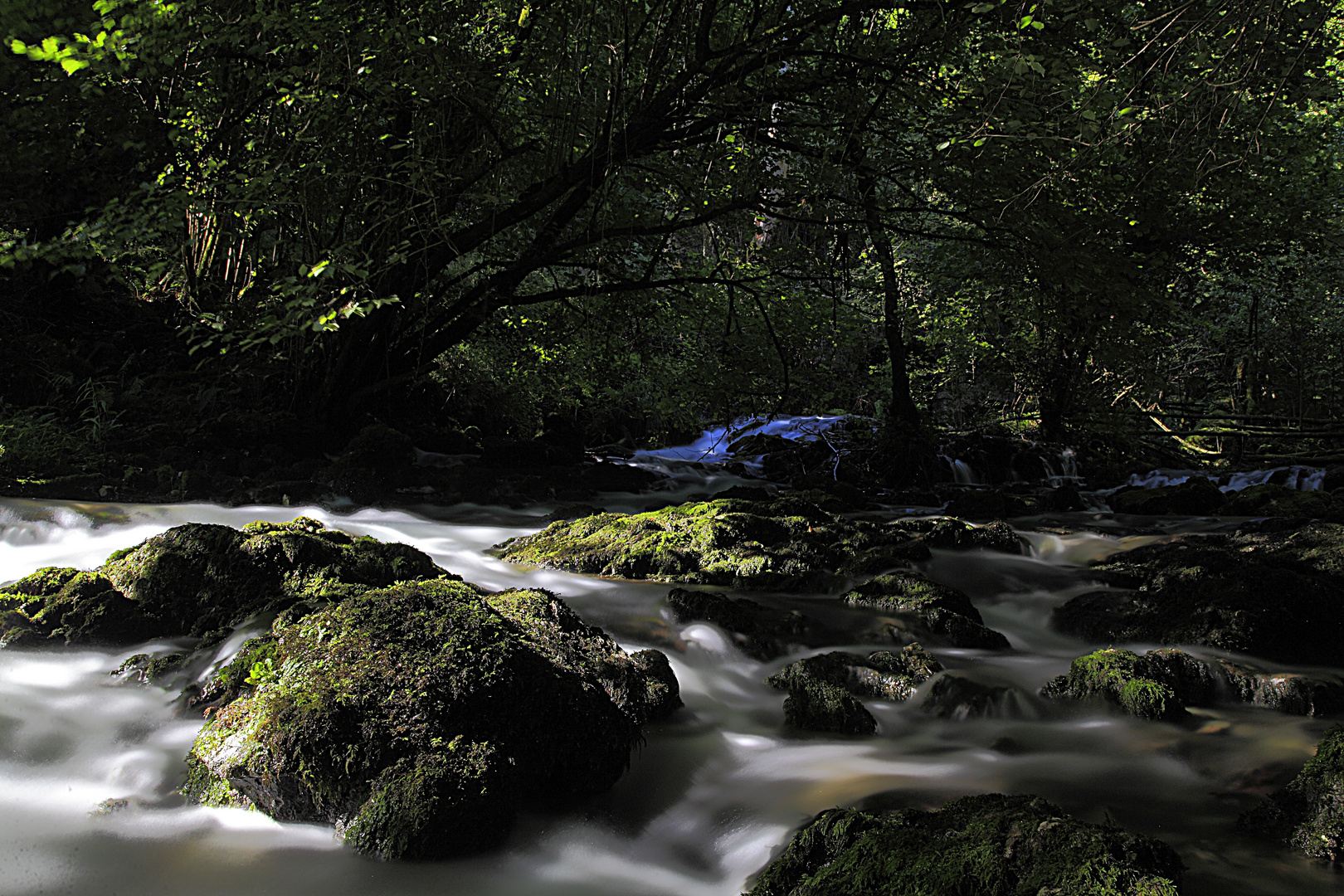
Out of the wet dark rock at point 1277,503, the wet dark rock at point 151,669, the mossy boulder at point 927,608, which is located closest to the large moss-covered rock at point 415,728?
the wet dark rock at point 151,669

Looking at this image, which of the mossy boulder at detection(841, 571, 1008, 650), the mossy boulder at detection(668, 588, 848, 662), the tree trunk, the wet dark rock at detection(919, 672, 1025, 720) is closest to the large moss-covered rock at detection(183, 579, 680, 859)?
the mossy boulder at detection(668, 588, 848, 662)

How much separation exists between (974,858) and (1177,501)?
30.9 ft

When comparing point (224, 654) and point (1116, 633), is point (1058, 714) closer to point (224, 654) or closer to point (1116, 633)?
point (1116, 633)

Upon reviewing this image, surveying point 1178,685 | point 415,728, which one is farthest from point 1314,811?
point 415,728

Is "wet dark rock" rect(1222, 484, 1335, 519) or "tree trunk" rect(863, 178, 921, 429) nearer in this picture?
"wet dark rock" rect(1222, 484, 1335, 519)

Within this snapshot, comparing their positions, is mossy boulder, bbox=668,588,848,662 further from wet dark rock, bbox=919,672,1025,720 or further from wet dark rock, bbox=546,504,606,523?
wet dark rock, bbox=546,504,606,523

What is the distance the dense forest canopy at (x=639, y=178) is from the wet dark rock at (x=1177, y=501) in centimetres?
181

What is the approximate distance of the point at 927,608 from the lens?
5188mm

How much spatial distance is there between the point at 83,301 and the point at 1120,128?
1240 cm

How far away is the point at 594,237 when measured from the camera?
819 centimetres

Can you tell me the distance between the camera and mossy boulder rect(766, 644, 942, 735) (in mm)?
3660

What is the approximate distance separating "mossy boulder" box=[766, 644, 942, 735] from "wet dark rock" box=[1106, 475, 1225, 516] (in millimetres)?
6985

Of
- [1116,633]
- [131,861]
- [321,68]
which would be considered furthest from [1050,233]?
[131,861]

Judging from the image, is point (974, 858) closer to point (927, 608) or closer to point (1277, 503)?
point (927, 608)
